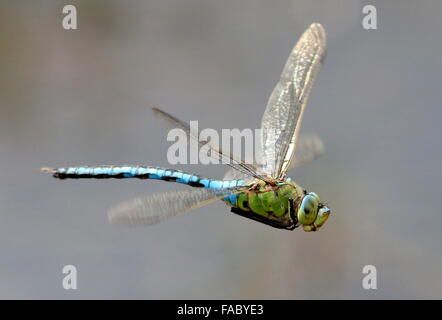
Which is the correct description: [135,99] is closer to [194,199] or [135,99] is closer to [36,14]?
[36,14]

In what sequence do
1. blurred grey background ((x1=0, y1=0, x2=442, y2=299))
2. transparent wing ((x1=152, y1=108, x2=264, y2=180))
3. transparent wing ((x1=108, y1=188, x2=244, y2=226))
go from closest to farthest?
transparent wing ((x1=108, y1=188, x2=244, y2=226)), transparent wing ((x1=152, y1=108, x2=264, y2=180)), blurred grey background ((x1=0, y1=0, x2=442, y2=299))

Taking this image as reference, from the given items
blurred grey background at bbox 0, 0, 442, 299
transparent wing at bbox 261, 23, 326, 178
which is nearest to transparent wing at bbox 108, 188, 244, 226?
transparent wing at bbox 261, 23, 326, 178

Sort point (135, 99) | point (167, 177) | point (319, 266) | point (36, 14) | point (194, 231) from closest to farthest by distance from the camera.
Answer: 1. point (167, 177)
2. point (319, 266)
3. point (194, 231)
4. point (135, 99)
5. point (36, 14)

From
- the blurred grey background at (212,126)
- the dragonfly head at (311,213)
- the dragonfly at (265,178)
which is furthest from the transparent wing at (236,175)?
the blurred grey background at (212,126)

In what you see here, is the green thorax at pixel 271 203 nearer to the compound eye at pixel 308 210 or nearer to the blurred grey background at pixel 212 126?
the compound eye at pixel 308 210

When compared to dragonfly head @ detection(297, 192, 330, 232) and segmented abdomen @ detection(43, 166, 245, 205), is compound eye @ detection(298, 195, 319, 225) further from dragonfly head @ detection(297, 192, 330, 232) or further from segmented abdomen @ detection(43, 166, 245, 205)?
segmented abdomen @ detection(43, 166, 245, 205)

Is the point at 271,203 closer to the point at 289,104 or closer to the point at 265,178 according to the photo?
the point at 265,178

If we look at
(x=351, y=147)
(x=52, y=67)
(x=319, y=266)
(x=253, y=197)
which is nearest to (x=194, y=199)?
(x=253, y=197)
